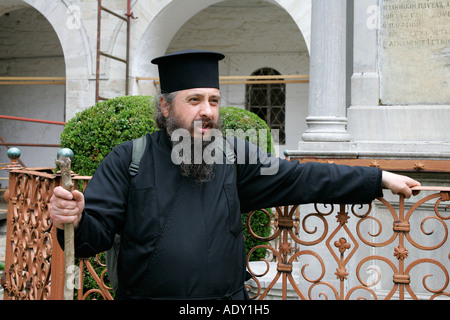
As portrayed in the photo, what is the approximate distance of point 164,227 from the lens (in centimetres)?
204

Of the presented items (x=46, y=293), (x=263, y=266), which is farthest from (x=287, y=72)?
(x=46, y=293)

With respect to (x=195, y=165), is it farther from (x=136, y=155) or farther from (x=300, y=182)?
(x=300, y=182)

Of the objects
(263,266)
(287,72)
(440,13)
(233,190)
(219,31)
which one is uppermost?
(219,31)

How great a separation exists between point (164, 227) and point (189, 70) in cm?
69

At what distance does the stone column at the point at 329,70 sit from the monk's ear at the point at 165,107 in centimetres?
202

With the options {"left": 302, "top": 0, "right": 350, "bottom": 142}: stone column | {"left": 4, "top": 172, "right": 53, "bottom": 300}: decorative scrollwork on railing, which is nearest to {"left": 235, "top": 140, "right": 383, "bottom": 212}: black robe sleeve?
{"left": 4, "top": 172, "right": 53, "bottom": 300}: decorative scrollwork on railing

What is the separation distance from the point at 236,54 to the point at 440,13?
30.8 ft

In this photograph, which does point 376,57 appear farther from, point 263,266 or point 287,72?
point 287,72

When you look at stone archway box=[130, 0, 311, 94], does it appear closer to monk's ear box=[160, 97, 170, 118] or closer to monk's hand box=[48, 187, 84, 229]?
monk's ear box=[160, 97, 170, 118]

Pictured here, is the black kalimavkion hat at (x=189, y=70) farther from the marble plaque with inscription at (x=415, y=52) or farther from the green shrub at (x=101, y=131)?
the green shrub at (x=101, y=131)

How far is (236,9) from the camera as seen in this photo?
510 inches

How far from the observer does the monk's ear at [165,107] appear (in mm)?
2309

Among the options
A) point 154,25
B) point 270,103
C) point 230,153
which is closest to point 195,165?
point 230,153

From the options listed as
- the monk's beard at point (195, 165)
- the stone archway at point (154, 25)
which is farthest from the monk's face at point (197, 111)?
the stone archway at point (154, 25)
